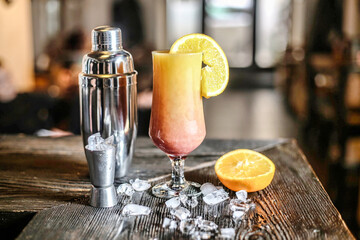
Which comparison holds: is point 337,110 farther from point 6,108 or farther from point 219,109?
point 219,109

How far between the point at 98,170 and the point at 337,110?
264 cm

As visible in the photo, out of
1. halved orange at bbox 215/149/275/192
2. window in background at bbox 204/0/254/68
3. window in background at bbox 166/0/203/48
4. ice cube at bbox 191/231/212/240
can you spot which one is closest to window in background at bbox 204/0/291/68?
window in background at bbox 204/0/254/68

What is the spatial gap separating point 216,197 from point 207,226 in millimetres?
155

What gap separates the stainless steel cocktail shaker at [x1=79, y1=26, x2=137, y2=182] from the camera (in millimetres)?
1170

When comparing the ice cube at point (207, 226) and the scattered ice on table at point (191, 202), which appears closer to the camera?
the ice cube at point (207, 226)

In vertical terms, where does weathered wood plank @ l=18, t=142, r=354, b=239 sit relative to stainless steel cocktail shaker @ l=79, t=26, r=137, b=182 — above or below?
below

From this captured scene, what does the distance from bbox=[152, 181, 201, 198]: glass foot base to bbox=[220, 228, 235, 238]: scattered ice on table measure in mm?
219

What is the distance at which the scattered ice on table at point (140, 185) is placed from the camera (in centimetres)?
115

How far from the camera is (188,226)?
92 centimetres

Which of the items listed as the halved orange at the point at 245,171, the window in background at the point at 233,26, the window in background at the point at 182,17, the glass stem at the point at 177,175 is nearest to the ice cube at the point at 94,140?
the glass stem at the point at 177,175

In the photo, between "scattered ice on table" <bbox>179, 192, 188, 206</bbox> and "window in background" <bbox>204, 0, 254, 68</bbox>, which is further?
"window in background" <bbox>204, 0, 254, 68</bbox>

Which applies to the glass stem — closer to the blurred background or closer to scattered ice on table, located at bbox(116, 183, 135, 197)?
scattered ice on table, located at bbox(116, 183, 135, 197)

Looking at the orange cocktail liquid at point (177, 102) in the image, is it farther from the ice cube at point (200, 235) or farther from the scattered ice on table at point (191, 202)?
the ice cube at point (200, 235)

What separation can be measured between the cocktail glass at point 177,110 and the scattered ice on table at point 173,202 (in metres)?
0.05
